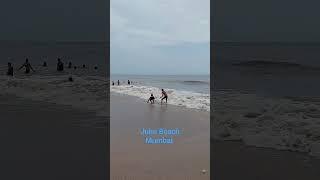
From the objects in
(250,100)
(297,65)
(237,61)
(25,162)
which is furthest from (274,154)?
(237,61)

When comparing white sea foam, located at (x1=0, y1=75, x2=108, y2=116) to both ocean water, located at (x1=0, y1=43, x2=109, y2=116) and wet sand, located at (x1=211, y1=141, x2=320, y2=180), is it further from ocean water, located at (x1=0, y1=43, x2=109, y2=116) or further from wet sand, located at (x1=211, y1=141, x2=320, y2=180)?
wet sand, located at (x1=211, y1=141, x2=320, y2=180)

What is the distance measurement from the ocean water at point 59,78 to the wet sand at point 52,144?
1.30 meters

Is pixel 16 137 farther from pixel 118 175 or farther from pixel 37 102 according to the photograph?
pixel 37 102

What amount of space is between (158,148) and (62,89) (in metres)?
7.06

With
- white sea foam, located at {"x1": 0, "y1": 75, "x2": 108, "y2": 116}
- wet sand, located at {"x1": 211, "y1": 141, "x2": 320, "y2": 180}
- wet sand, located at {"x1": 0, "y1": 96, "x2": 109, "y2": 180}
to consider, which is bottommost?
wet sand, located at {"x1": 211, "y1": 141, "x2": 320, "y2": 180}

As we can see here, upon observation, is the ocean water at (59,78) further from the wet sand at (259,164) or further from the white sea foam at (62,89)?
the wet sand at (259,164)

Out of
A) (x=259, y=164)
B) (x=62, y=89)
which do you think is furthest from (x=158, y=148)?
(x=62, y=89)

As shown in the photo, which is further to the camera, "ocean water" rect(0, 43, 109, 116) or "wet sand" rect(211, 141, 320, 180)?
"ocean water" rect(0, 43, 109, 116)

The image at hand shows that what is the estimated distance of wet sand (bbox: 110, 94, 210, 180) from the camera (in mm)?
5074

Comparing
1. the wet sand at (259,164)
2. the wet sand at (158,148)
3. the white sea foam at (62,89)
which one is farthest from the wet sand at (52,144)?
the wet sand at (259,164)

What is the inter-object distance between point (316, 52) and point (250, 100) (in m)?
16.1

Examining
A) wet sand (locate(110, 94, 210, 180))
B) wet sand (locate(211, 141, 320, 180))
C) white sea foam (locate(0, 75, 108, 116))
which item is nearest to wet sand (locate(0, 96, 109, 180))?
wet sand (locate(110, 94, 210, 180))

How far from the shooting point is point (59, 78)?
14.4 meters

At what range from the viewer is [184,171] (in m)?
5.13
